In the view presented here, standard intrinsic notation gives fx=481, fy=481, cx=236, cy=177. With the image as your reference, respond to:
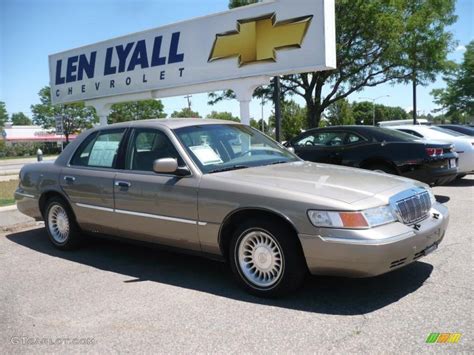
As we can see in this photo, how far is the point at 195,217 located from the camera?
459 centimetres

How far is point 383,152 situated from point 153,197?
16.8 feet

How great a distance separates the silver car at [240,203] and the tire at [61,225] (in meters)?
0.02

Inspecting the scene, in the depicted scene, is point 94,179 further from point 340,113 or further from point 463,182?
point 340,113

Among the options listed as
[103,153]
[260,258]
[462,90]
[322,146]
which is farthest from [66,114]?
[260,258]

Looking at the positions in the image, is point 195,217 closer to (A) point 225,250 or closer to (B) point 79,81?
(A) point 225,250

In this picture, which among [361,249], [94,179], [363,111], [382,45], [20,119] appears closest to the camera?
[361,249]

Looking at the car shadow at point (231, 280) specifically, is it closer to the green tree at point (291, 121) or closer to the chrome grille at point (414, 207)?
the chrome grille at point (414, 207)

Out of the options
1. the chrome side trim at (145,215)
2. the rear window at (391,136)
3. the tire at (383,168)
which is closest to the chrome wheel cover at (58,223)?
the chrome side trim at (145,215)

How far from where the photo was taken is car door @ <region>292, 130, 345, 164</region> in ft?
30.3

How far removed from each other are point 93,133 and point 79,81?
33.3ft

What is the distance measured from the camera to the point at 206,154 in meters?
4.94

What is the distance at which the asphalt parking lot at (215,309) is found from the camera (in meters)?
3.40

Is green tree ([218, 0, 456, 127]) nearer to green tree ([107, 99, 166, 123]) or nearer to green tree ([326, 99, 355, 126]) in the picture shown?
green tree ([326, 99, 355, 126])

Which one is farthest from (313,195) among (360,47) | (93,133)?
(360,47)
